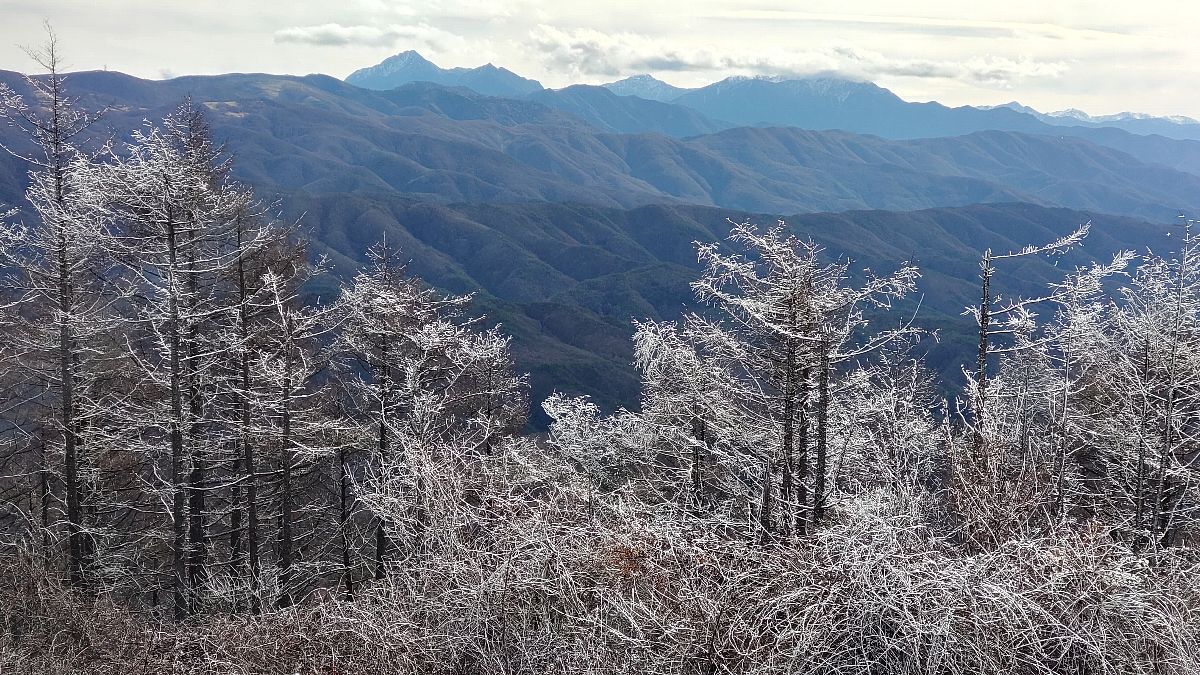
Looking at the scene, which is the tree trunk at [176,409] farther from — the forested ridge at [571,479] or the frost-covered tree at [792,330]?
the frost-covered tree at [792,330]

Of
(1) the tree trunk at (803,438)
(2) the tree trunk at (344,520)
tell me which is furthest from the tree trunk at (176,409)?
(1) the tree trunk at (803,438)

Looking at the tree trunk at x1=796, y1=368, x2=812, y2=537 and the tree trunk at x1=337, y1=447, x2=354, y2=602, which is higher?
the tree trunk at x1=796, y1=368, x2=812, y2=537

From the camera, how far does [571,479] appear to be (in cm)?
1489

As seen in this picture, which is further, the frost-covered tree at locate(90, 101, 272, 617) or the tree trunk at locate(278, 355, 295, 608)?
the tree trunk at locate(278, 355, 295, 608)

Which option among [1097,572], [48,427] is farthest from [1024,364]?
[48,427]

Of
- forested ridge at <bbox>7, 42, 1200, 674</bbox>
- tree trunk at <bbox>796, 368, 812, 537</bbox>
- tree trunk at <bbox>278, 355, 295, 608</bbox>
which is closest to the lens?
forested ridge at <bbox>7, 42, 1200, 674</bbox>

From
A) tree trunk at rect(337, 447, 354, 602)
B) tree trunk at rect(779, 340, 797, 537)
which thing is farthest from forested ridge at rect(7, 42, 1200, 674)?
tree trunk at rect(337, 447, 354, 602)

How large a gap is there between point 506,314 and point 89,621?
437ft

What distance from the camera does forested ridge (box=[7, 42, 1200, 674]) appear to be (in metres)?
7.77

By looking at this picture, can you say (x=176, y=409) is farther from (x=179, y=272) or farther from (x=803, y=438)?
(x=803, y=438)

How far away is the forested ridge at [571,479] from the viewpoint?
777 centimetres

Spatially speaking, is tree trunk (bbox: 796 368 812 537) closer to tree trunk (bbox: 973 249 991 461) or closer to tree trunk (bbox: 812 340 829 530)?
tree trunk (bbox: 812 340 829 530)

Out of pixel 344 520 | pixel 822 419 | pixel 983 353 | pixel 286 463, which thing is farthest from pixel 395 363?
pixel 983 353

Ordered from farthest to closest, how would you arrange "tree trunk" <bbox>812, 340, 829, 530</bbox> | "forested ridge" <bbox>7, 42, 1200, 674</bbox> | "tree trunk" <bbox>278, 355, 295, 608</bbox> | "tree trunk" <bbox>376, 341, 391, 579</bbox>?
"tree trunk" <bbox>376, 341, 391, 579</bbox> → "tree trunk" <bbox>278, 355, 295, 608</bbox> → "tree trunk" <bbox>812, 340, 829, 530</bbox> → "forested ridge" <bbox>7, 42, 1200, 674</bbox>
